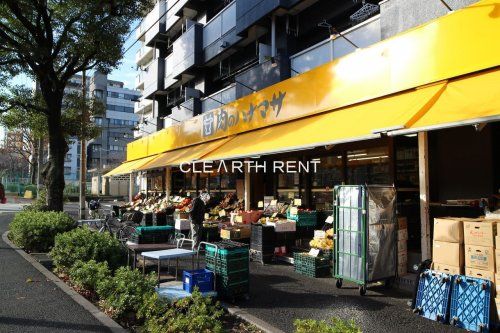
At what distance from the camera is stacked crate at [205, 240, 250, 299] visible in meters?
6.61

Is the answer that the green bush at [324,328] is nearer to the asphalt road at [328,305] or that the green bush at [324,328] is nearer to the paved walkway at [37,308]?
the asphalt road at [328,305]

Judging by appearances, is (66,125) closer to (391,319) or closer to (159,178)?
(159,178)

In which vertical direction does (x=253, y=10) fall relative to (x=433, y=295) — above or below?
above

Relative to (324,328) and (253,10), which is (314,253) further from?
(253,10)

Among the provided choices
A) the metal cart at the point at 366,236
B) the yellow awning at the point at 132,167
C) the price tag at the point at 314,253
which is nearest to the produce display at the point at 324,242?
the price tag at the point at 314,253

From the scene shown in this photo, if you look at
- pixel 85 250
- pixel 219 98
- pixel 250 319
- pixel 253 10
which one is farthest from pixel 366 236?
pixel 219 98

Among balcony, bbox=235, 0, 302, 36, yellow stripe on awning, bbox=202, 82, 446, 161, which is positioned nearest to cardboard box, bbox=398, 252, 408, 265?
yellow stripe on awning, bbox=202, 82, 446, 161

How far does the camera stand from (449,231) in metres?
6.05

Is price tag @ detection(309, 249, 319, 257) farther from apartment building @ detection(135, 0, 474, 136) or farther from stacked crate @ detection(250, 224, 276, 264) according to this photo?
apartment building @ detection(135, 0, 474, 136)

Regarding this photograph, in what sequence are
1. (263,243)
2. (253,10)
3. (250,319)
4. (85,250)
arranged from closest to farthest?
(250,319)
(85,250)
(263,243)
(253,10)

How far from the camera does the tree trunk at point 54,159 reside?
14188 mm

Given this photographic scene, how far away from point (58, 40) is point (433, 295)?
14.7 m

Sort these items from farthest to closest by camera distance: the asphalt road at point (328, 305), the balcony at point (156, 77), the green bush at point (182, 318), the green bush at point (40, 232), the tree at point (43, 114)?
the balcony at point (156, 77), the tree at point (43, 114), the green bush at point (40, 232), the asphalt road at point (328, 305), the green bush at point (182, 318)

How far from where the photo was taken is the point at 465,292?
216 inches
